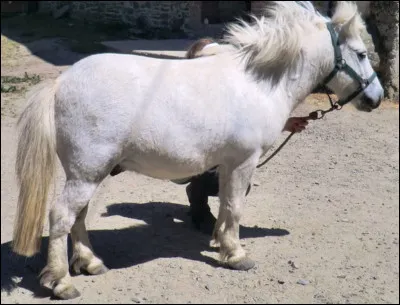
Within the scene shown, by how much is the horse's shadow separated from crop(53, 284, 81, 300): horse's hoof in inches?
5.7

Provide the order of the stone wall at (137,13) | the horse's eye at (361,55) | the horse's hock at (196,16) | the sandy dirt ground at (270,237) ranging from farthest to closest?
the stone wall at (137,13) < the horse's hock at (196,16) < the horse's eye at (361,55) < the sandy dirt ground at (270,237)

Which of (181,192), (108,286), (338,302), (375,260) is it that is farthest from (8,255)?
(375,260)

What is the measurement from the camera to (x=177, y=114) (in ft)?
12.6

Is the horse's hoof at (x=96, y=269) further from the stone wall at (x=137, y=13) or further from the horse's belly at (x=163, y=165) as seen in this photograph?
the stone wall at (x=137, y=13)

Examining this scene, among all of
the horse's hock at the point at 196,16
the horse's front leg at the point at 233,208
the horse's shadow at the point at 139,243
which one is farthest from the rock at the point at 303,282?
the horse's hock at the point at 196,16

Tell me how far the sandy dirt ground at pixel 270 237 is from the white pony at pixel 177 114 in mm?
240

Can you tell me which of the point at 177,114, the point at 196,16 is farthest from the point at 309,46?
the point at 196,16

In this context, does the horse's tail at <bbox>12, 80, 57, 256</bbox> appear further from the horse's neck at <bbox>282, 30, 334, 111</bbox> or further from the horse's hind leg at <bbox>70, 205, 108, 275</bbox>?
the horse's neck at <bbox>282, 30, 334, 111</bbox>

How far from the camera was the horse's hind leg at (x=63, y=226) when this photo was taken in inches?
147

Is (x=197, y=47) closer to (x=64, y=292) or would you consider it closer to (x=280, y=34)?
(x=280, y=34)

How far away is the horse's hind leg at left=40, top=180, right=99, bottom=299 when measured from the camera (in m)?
3.74

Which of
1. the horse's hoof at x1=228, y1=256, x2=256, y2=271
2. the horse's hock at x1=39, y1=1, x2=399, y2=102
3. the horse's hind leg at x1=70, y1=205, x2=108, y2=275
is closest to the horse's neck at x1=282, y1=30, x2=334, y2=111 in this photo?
the horse's hoof at x1=228, y1=256, x2=256, y2=271

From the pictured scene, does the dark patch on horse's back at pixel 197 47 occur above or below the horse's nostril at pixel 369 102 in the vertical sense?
above

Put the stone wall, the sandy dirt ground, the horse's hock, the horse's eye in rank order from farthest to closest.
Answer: the stone wall
the horse's hock
the horse's eye
the sandy dirt ground
